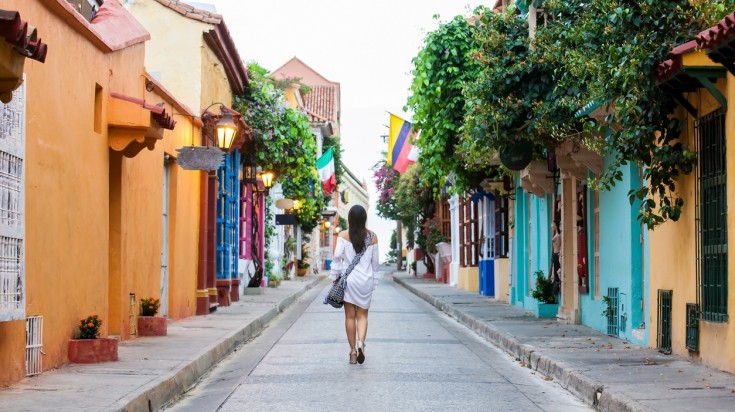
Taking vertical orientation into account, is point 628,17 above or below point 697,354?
above

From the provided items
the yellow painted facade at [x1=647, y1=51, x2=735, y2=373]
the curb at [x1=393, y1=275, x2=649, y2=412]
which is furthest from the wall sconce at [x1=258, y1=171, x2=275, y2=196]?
the yellow painted facade at [x1=647, y1=51, x2=735, y2=373]

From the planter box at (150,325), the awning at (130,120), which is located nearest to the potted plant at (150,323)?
the planter box at (150,325)

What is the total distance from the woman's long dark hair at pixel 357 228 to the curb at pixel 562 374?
2505mm

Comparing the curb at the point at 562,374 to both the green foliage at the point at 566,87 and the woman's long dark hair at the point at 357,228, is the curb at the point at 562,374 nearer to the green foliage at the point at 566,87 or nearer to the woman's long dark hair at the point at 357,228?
the green foliage at the point at 566,87

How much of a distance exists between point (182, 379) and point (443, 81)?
1242 centimetres

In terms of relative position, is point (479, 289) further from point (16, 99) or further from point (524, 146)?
point (16, 99)

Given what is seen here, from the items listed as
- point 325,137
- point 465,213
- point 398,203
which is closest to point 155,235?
point 465,213

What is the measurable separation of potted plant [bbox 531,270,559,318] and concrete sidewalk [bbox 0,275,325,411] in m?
6.00

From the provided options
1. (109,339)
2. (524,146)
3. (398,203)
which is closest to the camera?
(109,339)

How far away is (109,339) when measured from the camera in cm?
1186

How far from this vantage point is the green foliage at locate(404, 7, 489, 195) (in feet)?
73.2

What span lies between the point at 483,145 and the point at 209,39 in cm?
719

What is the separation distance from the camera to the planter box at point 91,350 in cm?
1170

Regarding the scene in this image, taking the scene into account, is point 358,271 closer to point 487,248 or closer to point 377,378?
point 377,378
